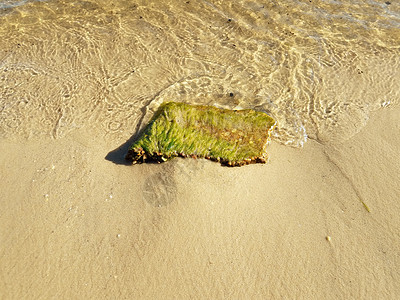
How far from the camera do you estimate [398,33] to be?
680cm

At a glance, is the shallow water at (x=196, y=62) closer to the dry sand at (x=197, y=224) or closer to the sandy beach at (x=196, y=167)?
the sandy beach at (x=196, y=167)

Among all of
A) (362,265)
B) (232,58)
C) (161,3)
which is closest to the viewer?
(362,265)

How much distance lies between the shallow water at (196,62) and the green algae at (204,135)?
0.42 m

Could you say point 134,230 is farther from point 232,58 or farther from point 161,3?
point 161,3

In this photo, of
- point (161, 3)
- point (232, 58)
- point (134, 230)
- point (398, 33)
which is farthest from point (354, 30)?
point (134, 230)

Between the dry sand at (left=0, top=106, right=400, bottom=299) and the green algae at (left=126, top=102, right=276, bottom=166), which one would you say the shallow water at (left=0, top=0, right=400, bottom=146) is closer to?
the green algae at (left=126, top=102, right=276, bottom=166)

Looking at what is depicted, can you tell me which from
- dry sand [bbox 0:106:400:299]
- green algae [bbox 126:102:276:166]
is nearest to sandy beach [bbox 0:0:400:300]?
dry sand [bbox 0:106:400:299]

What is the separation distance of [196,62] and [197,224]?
3.40m

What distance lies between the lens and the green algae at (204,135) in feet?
13.9

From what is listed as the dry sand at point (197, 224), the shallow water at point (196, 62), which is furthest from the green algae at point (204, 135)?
the shallow water at point (196, 62)

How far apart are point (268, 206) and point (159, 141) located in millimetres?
1642

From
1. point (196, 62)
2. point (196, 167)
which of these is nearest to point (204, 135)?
point (196, 167)

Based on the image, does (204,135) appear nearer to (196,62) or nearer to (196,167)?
(196,167)

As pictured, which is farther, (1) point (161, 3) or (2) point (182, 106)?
(1) point (161, 3)
